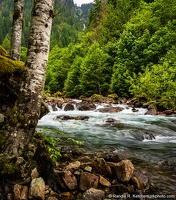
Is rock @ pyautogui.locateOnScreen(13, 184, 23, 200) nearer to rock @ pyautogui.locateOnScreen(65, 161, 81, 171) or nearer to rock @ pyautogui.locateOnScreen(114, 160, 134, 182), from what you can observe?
rock @ pyautogui.locateOnScreen(65, 161, 81, 171)

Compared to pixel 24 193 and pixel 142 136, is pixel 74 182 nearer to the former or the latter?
pixel 24 193

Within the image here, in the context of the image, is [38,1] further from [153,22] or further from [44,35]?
[153,22]

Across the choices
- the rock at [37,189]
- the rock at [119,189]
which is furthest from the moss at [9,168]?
the rock at [119,189]

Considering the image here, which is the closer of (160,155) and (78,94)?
(160,155)

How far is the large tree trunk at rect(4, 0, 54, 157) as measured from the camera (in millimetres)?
3963

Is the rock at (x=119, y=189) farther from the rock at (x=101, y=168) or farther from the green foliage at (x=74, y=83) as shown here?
the green foliage at (x=74, y=83)

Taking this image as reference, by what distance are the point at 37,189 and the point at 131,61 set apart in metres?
34.4

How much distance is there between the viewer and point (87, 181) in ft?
14.3

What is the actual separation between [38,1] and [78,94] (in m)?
39.2

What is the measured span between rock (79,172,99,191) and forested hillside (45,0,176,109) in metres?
19.8

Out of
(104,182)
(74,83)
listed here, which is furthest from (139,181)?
(74,83)

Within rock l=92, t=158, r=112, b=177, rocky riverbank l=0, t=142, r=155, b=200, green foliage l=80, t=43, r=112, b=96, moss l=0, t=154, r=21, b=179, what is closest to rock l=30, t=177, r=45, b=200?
rocky riverbank l=0, t=142, r=155, b=200

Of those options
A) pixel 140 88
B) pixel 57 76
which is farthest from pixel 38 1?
pixel 57 76

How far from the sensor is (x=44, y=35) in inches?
163
